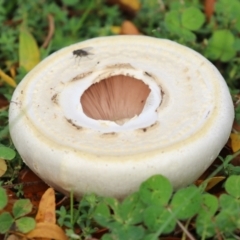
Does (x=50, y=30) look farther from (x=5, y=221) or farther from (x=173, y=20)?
(x=5, y=221)

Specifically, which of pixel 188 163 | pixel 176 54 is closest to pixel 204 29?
pixel 176 54

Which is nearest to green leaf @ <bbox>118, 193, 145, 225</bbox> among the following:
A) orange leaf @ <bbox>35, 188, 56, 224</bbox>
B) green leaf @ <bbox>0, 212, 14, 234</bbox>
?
orange leaf @ <bbox>35, 188, 56, 224</bbox>

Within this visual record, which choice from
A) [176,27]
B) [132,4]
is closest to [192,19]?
[176,27]

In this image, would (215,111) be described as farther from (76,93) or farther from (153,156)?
(76,93)

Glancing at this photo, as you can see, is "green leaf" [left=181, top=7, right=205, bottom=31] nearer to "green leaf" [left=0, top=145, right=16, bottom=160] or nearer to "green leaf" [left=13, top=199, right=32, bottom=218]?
"green leaf" [left=0, top=145, right=16, bottom=160]

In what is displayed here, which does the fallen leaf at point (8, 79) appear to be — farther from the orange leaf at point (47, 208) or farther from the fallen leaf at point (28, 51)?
the orange leaf at point (47, 208)

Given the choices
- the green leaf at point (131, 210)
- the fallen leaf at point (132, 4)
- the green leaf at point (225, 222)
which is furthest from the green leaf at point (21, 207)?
the fallen leaf at point (132, 4)
